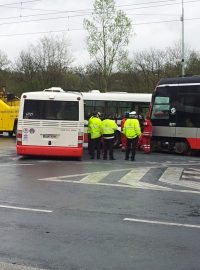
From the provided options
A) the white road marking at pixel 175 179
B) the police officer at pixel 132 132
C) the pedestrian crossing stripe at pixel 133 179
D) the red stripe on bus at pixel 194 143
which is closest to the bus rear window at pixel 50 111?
the police officer at pixel 132 132

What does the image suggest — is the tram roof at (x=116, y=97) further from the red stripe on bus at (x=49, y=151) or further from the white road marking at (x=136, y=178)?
the white road marking at (x=136, y=178)

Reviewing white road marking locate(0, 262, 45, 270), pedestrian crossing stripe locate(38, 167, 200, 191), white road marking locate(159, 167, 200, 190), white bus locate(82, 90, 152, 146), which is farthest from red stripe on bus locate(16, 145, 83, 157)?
white road marking locate(0, 262, 45, 270)

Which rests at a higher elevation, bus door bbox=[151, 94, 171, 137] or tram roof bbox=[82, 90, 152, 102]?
tram roof bbox=[82, 90, 152, 102]

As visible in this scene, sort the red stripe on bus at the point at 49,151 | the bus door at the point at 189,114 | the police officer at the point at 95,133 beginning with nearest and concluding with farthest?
the red stripe on bus at the point at 49,151
the police officer at the point at 95,133
the bus door at the point at 189,114

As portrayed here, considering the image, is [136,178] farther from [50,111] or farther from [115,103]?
[115,103]

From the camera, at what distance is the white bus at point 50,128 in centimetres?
1658

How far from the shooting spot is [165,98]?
807 inches

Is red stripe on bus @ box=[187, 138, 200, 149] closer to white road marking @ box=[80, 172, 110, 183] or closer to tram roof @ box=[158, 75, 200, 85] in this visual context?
tram roof @ box=[158, 75, 200, 85]

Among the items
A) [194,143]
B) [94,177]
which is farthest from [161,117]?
[94,177]

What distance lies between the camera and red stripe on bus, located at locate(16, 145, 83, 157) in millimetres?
16562

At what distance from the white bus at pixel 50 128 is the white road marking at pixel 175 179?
379cm

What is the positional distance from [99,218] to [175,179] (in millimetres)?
5019

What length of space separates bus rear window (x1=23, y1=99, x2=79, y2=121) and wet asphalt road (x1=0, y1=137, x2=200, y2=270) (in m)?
3.01

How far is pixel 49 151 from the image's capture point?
1664 centimetres
